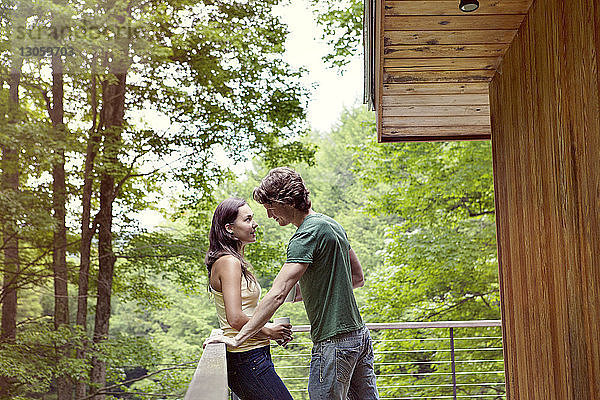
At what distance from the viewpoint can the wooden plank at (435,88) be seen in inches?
124

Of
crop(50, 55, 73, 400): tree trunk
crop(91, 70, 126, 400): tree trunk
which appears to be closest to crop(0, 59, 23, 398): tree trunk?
crop(50, 55, 73, 400): tree trunk

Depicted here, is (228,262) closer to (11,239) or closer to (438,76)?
(438,76)

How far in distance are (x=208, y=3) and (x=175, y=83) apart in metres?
1.39

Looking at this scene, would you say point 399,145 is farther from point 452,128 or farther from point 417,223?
point 452,128

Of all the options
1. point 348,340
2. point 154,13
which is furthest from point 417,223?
point 348,340

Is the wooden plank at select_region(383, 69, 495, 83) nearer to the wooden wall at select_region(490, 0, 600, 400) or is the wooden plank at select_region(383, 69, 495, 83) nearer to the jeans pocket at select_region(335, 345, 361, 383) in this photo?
the wooden wall at select_region(490, 0, 600, 400)

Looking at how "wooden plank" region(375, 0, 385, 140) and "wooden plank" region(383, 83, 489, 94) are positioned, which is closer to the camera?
"wooden plank" region(375, 0, 385, 140)

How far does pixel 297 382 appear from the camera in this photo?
13.5m

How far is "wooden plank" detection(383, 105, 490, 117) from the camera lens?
11.1ft

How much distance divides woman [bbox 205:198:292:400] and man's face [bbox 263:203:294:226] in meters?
0.09

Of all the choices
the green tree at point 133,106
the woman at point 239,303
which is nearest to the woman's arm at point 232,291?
the woman at point 239,303

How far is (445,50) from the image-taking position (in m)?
2.80

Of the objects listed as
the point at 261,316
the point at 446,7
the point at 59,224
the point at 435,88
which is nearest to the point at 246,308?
the point at 261,316

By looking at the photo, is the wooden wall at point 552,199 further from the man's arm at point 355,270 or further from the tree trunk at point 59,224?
the tree trunk at point 59,224
